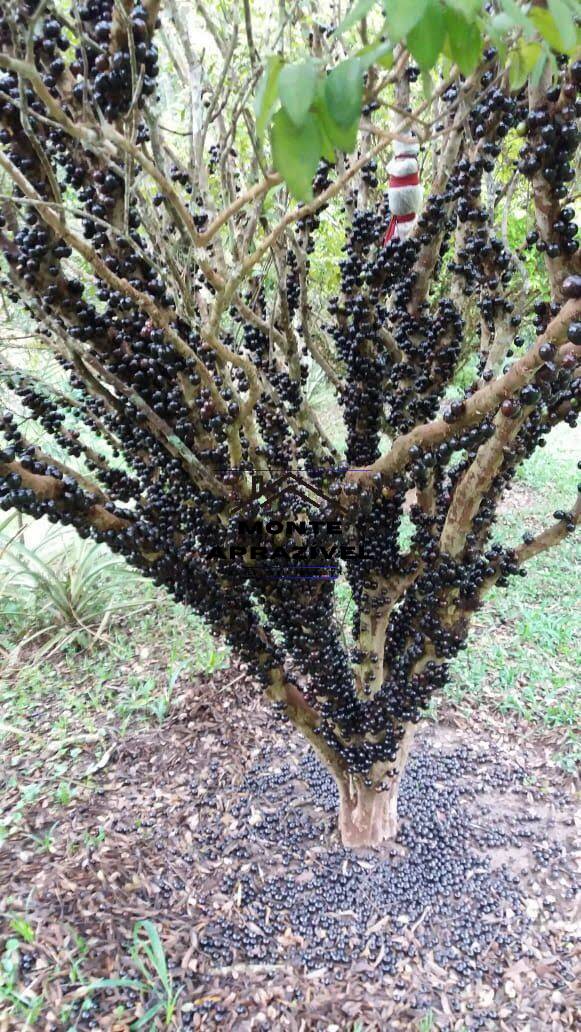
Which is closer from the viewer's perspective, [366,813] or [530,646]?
[366,813]

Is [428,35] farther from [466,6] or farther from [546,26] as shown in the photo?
[546,26]

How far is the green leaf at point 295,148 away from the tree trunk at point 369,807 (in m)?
2.51

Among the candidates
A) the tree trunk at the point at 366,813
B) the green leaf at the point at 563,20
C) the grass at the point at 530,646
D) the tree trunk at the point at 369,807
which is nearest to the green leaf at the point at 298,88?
the green leaf at the point at 563,20

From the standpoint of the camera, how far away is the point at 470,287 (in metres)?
2.08

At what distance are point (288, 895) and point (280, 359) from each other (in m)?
2.40

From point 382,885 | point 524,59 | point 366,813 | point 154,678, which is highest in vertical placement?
point 524,59

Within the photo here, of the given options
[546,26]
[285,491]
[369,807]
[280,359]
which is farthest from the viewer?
[369,807]

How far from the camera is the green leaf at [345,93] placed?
687 mm

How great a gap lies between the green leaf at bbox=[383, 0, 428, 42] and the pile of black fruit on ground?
298 cm

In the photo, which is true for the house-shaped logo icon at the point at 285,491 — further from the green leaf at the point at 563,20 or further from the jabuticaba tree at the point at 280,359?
the green leaf at the point at 563,20

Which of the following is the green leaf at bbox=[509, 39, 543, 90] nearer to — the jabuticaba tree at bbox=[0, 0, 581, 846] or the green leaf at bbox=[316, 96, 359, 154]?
the jabuticaba tree at bbox=[0, 0, 581, 846]

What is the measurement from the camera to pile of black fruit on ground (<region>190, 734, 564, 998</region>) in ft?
8.18

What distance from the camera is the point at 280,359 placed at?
254 centimetres

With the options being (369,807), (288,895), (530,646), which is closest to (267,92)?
(369,807)
